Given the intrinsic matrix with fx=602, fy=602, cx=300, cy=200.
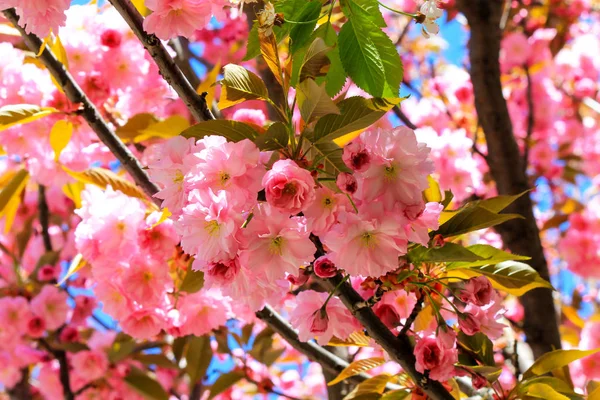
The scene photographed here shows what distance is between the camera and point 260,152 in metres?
0.89

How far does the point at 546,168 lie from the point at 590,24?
2.07m

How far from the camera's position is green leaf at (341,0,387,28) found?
87 cm

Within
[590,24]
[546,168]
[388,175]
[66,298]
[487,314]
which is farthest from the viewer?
[590,24]

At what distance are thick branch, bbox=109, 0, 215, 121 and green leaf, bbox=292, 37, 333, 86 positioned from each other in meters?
0.21

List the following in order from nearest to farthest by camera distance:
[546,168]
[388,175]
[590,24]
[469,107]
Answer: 1. [388,175]
2. [469,107]
3. [546,168]
4. [590,24]

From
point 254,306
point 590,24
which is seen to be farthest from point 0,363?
point 590,24

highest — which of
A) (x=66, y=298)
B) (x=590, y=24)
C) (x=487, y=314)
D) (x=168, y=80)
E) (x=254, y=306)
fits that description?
(x=590, y=24)

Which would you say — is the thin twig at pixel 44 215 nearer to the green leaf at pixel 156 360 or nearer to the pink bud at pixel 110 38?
the green leaf at pixel 156 360

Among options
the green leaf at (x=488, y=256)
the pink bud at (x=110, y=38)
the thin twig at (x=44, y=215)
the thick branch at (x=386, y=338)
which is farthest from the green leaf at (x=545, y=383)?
the thin twig at (x=44, y=215)

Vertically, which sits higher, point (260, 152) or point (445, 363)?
point (260, 152)

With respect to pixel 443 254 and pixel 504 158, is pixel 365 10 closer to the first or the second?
pixel 443 254

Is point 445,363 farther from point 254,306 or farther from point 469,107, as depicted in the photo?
point 469,107

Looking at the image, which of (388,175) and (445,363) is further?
(445,363)

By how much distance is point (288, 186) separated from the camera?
80 centimetres
